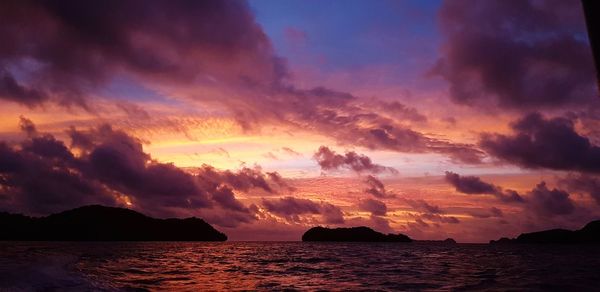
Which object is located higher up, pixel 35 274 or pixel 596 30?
pixel 596 30

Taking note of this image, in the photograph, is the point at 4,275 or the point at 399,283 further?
the point at 399,283

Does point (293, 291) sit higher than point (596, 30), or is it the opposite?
point (596, 30)

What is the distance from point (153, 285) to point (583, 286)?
2638 centimetres

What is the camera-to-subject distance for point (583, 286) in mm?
26828

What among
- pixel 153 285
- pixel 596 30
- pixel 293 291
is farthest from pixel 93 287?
pixel 596 30

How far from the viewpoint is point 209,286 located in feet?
89.2

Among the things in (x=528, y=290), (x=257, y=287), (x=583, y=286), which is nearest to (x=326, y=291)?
(x=257, y=287)

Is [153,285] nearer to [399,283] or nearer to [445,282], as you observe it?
[399,283]

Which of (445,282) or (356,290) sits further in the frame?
(445,282)

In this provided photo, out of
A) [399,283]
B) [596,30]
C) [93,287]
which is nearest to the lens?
[596,30]

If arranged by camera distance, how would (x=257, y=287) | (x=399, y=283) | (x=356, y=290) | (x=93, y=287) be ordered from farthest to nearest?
(x=399, y=283), (x=257, y=287), (x=356, y=290), (x=93, y=287)

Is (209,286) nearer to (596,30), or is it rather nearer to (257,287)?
(257,287)

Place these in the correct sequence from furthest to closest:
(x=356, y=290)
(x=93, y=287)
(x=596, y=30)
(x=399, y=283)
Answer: (x=399, y=283), (x=356, y=290), (x=93, y=287), (x=596, y=30)

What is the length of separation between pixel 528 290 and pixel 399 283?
745 centimetres
